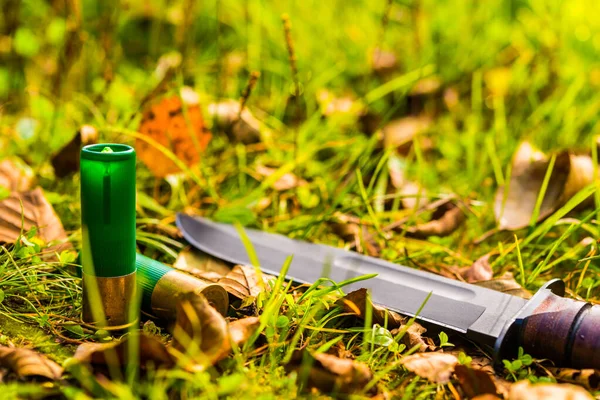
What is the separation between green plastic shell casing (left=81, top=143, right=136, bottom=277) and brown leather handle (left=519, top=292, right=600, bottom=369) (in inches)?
27.3

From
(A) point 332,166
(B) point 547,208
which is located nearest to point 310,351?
(B) point 547,208

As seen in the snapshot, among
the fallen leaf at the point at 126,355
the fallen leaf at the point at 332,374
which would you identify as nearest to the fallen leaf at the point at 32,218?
Result: the fallen leaf at the point at 126,355

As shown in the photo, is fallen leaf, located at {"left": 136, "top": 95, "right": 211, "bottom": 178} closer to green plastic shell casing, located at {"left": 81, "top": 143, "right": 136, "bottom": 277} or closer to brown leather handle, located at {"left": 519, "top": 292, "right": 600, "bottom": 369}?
green plastic shell casing, located at {"left": 81, "top": 143, "right": 136, "bottom": 277}

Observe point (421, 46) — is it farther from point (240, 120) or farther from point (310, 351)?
point (310, 351)

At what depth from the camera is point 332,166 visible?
200 centimetres

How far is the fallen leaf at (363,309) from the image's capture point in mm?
1207

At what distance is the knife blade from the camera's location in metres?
1.10

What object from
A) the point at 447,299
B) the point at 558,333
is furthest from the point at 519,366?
the point at 447,299

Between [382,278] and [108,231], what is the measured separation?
560mm

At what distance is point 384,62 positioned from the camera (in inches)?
95.7

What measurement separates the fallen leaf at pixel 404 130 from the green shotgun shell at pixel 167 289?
1.01m

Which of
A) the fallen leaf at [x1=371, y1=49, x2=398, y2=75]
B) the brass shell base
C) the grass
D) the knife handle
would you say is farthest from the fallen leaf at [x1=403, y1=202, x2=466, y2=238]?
the fallen leaf at [x1=371, y1=49, x2=398, y2=75]

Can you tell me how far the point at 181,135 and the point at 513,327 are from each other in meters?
1.05

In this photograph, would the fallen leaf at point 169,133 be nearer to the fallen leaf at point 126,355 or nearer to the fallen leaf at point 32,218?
the fallen leaf at point 32,218
